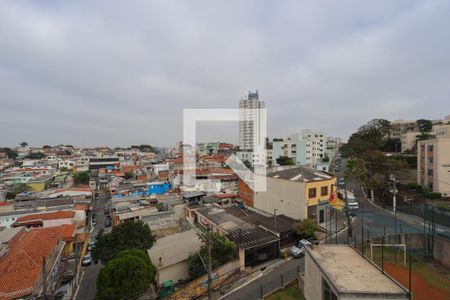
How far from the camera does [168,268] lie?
35.6 feet

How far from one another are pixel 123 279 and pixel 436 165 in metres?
27.0

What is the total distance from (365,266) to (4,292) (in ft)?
40.6

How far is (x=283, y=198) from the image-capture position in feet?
54.1

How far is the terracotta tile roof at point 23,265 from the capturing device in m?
8.04

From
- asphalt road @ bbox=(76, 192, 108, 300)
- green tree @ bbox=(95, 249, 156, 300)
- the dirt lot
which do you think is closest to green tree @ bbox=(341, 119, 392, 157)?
the dirt lot

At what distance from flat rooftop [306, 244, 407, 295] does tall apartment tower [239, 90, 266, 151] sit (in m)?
57.3

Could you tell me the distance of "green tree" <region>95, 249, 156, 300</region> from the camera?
8.09 m

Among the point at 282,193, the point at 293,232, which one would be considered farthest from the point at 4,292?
the point at 282,193

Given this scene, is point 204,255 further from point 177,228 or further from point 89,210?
point 89,210

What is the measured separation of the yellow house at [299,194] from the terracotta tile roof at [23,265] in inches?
538

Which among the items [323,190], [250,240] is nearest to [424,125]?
[323,190]

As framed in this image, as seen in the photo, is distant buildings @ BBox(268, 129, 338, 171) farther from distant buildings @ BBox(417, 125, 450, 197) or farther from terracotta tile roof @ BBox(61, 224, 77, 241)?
terracotta tile roof @ BBox(61, 224, 77, 241)

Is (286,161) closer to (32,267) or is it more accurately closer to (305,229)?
(305,229)

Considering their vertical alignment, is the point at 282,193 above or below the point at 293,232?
above
